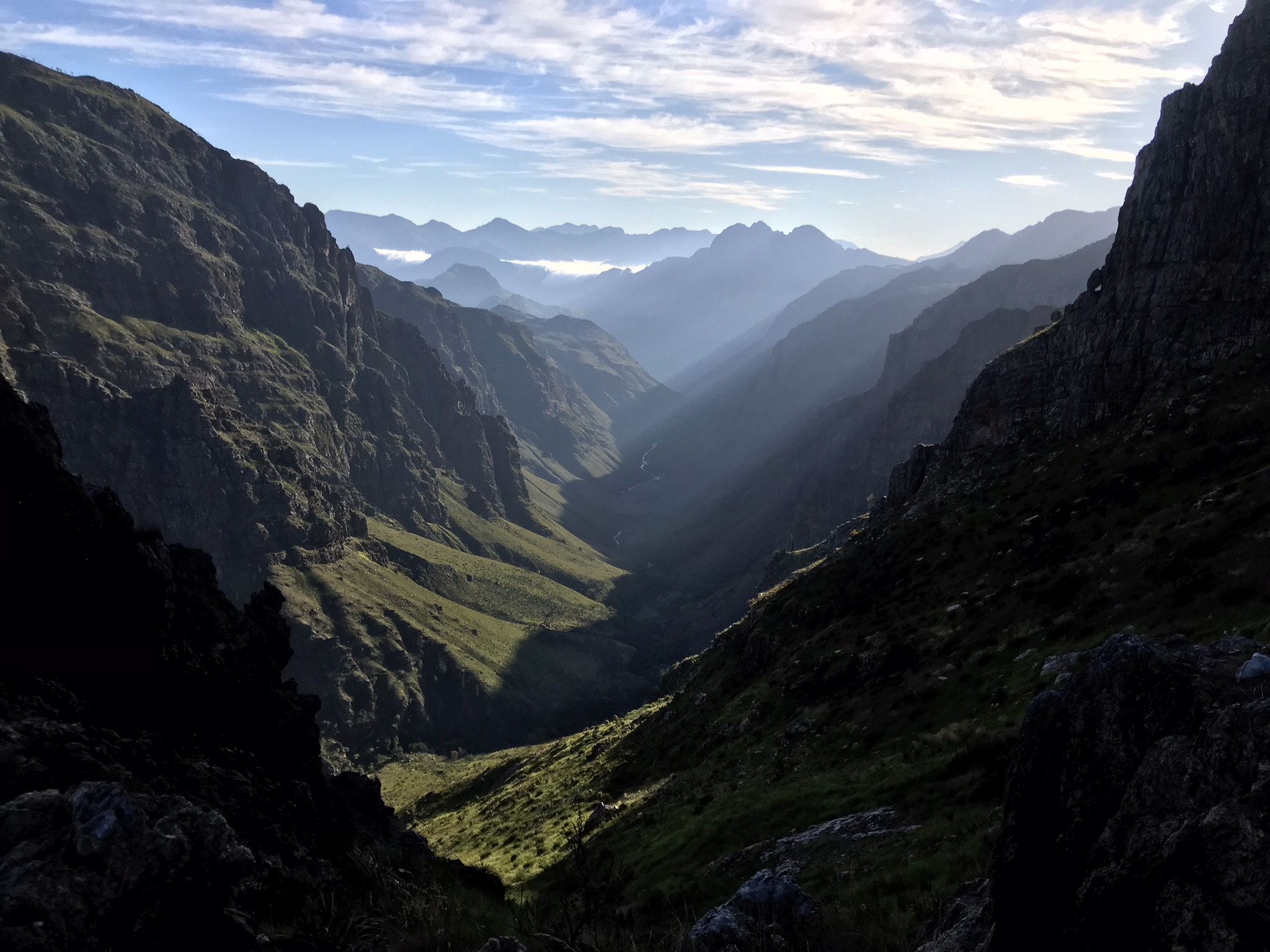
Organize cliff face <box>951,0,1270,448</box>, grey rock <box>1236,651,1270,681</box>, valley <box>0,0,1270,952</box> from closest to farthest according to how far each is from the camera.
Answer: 1. grey rock <box>1236,651,1270,681</box>
2. valley <box>0,0,1270,952</box>
3. cliff face <box>951,0,1270,448</box>

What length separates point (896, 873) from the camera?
60.5 ft

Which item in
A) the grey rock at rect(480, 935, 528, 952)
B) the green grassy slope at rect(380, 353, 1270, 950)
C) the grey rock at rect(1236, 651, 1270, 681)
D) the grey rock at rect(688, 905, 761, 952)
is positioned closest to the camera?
the grey rock at rect(1236, 651, 1270, 681)

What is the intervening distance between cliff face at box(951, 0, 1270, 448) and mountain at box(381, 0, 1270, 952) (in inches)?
9.7

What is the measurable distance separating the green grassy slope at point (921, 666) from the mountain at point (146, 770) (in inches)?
385

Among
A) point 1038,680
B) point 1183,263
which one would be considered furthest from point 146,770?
point 1183,263

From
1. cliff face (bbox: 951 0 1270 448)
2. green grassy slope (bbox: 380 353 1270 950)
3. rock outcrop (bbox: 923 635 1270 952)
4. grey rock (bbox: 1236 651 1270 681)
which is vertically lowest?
green grassy slope (bbox: 380 353 1270 950)

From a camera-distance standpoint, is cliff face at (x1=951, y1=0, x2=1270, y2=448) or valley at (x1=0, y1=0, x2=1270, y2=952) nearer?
valley at (x1=0, y1=0, x2=1270, y2=952)

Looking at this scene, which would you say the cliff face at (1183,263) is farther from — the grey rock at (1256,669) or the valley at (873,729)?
the grey rock at (1256,669)

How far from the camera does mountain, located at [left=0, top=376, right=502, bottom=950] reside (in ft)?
32.0

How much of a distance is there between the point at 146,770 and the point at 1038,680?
29.6 meters

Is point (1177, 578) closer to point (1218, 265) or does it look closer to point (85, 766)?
point (85, 766)

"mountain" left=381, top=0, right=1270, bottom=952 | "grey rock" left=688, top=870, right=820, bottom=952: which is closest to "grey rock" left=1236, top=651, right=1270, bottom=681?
"mountain" left=381, top=0, right=1270, bottom=952

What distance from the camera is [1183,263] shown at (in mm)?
64500

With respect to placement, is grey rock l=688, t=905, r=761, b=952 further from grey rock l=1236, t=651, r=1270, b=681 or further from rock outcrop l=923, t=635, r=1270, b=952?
grey rock l=1236, t=651, r=1270, b=681
